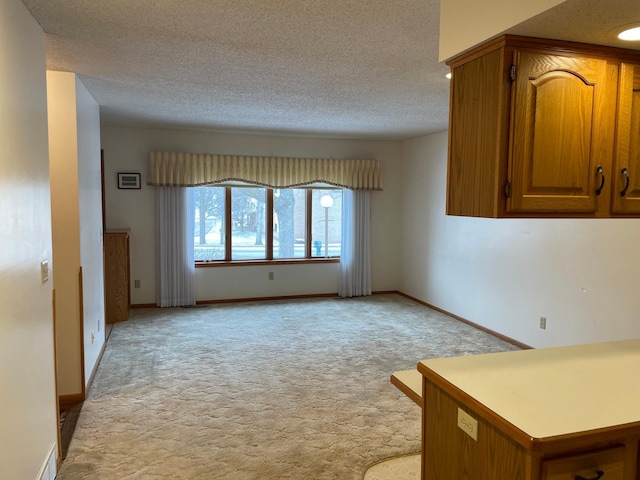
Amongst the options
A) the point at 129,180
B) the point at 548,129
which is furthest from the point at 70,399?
the point at 548,129

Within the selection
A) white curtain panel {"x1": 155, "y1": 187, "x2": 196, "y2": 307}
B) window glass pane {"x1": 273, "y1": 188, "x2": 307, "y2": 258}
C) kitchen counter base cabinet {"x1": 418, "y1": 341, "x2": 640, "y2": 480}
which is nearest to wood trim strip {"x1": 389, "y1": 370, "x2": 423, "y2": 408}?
kitchen counter base cabinet {"x1": 418, "y1": 341, "x2": 640, "y2": 480}

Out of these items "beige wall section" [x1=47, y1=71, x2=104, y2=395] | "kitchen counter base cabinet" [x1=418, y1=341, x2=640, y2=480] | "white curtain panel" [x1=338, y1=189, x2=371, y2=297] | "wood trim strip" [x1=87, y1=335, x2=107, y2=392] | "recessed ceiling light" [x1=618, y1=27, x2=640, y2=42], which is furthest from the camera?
"white curtain panel" [x1=338, y1=189, x2=371, y2=297]

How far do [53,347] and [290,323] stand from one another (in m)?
3.13

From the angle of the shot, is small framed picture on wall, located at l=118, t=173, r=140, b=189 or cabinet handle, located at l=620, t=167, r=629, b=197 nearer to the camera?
cabinet handle, located at l=620, t=167, r=629, b=197

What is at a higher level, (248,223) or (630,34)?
(630,34)

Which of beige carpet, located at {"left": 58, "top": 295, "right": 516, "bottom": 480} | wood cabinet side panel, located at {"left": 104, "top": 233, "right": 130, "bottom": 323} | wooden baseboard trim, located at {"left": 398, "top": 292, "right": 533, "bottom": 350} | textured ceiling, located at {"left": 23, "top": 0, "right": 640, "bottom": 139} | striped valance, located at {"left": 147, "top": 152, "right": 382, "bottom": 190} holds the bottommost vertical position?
beige carpet, located at {"left": 58, "top": 295, "right": 516, "bottom": 480}

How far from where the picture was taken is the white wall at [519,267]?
3.68 m

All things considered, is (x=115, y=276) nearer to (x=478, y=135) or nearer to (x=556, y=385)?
(x=478, y=135)

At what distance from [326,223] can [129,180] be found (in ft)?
9.28

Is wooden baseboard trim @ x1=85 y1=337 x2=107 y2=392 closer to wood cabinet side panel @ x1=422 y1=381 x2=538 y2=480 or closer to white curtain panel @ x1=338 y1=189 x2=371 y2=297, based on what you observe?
wood cabinet side panel @ x1=422 y1=381 x2=538 y2=480

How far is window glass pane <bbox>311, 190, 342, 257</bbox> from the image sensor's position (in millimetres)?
6977

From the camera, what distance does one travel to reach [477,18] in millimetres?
1719

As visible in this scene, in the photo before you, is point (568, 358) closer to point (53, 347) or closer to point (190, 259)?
point (53, 347)

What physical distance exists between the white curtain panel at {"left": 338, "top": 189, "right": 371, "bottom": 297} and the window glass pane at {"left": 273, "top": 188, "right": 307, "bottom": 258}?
2.06ft
